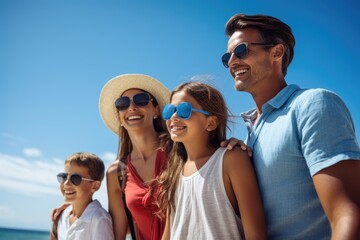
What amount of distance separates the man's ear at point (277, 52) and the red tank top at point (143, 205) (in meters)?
1.84

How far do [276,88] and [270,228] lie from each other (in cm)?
124

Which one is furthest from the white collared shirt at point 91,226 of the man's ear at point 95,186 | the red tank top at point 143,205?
the red tank top at point 143,205

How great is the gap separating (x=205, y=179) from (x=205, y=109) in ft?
2.53

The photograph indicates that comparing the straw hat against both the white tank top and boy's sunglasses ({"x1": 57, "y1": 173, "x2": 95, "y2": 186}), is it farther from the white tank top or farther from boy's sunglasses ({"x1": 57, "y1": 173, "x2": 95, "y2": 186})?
the white tank top

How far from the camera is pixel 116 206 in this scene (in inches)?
194

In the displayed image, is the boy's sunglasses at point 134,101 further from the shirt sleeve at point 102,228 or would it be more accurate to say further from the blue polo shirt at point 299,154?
the blue polo shirt at point 299,154

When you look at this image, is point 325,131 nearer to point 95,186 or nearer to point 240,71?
point 240,71

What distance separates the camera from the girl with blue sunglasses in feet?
10.0

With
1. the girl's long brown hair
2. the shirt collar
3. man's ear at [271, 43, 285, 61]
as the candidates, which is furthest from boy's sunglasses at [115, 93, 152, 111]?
the shirt collar

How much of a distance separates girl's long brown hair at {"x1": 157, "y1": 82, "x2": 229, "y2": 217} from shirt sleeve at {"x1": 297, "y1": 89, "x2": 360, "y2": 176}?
1.22m

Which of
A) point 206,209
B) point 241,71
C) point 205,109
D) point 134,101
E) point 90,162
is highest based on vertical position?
point 134,101

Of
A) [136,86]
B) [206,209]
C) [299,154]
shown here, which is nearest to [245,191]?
[206,209]

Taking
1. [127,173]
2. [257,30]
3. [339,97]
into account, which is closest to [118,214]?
[127,173]

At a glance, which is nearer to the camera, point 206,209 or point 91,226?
point 206,209
